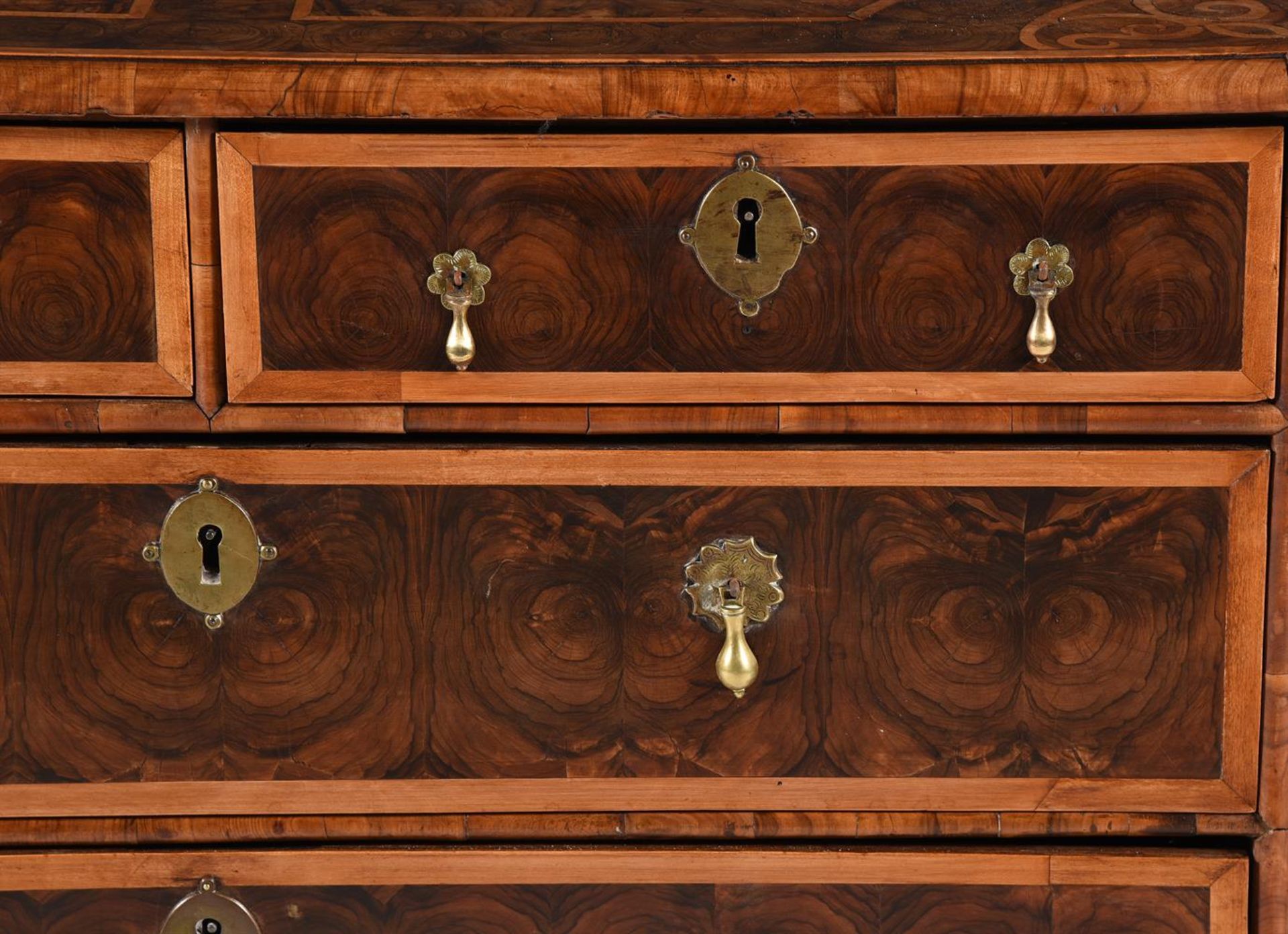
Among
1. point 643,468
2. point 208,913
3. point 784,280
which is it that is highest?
point 784,280

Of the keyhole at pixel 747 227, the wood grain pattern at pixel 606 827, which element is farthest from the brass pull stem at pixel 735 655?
the keyhole at pixel 747 227

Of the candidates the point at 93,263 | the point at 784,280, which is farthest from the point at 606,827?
the point at 93,263

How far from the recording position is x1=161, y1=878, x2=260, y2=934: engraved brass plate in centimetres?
84

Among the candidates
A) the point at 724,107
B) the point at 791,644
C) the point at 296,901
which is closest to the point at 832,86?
the point at 724,107

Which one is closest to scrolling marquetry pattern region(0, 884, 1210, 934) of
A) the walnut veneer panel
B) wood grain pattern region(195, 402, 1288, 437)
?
wood grain pattern region(195, 402, 1288, 437)

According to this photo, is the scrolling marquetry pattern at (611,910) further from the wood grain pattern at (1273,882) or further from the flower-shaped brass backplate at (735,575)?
the flower-shaped brass backplate at (735,575)

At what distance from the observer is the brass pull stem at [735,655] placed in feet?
2.63

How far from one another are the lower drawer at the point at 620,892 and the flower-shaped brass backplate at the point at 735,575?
16 cm

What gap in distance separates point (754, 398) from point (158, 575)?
0.37m

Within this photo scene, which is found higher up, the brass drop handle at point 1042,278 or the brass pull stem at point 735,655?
the brass drop handle at point 1042,278

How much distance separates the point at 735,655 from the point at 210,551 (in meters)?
0.32

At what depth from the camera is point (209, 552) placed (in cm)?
81

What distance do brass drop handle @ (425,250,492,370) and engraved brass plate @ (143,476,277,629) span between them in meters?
0.16

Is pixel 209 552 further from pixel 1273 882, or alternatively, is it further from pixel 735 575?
pixel 1273 882
